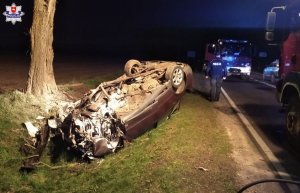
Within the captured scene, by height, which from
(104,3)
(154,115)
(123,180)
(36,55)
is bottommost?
(123,180)

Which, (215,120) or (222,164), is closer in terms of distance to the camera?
(222,164)

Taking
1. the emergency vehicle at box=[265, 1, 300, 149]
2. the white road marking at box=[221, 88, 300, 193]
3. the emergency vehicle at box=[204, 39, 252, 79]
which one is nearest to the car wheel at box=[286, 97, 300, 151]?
the emergency vehicle at box=[265, 1, 300, 149]

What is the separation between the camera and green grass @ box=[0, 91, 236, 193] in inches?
239

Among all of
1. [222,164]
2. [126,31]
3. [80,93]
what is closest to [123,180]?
[222,164]

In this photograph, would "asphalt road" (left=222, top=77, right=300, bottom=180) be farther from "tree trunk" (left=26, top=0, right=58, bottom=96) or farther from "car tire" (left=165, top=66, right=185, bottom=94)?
"tree trunk" (left=26, top=0, right=58, bottom=96)

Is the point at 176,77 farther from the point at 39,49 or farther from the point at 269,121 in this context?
the point at 39,49

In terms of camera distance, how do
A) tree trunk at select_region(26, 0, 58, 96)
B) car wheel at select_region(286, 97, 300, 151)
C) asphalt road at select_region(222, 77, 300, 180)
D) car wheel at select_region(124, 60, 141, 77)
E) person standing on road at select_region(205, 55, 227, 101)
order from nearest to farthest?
asphalt road at select_region(222, 77, 300, 180)
car wheel at select_region(286, 97, 300, 151)
car wheel at select_region(124, 60, 141, 77)
tree trunk at select_region(26, 0, 58, 96)
person standing on road at select_region(205, 55, 227, 101)

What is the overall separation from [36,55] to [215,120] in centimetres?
473

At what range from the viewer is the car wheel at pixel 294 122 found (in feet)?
25.8

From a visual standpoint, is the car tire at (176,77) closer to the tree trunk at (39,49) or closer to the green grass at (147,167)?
the green grass at (147,167)

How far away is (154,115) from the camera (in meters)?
8.49

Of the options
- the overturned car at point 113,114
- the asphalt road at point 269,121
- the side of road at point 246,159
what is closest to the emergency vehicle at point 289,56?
the asphalt road at point 269,121

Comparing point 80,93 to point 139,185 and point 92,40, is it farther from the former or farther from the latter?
point 92,40

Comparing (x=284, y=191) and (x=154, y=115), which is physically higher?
(x=154, y=115)
